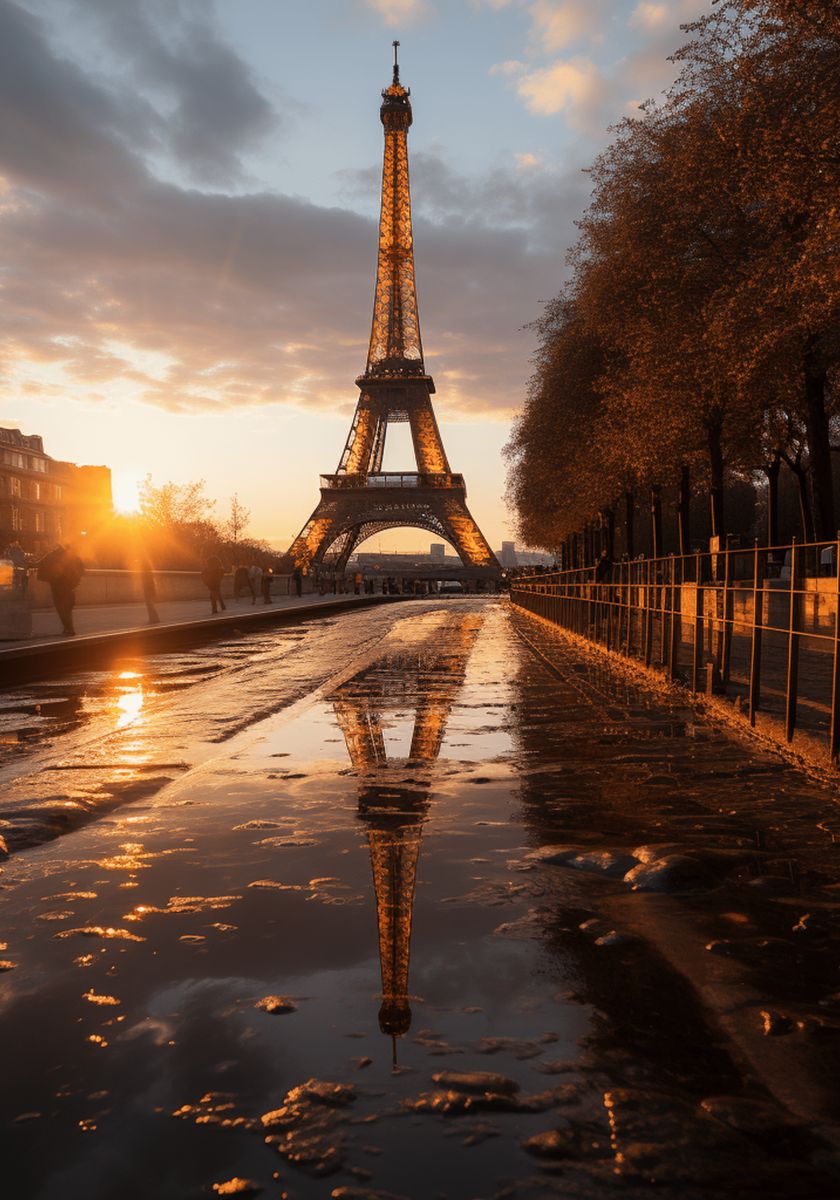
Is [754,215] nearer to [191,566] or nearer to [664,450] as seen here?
[664,450]

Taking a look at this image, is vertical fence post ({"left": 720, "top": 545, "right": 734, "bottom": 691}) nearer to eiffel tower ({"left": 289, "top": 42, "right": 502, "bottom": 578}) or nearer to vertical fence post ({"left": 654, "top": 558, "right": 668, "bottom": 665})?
vertical fence post ({"left": 654, "top": 558, "right": 668, "bottom": 665})

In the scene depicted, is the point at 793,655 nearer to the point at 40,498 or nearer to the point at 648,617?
the point at 648,617

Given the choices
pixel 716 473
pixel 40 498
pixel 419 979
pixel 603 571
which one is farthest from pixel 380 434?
pixel 419 979

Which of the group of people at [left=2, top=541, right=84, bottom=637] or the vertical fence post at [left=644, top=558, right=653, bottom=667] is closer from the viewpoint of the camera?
the vertical fence post at [left=644, top=558, right=653, bottom=667]

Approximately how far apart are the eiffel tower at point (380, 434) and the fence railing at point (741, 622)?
56.1 metres

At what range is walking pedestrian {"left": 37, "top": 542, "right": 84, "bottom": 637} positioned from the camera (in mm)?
18625

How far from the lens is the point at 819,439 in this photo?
818 inches

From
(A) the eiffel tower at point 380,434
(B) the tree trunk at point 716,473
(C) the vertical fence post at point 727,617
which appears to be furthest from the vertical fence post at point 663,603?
(A) the eiffel tower at point 380,434

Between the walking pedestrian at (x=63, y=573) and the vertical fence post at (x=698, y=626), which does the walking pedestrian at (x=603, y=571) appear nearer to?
the vertical fence post at (x=698, y=626)

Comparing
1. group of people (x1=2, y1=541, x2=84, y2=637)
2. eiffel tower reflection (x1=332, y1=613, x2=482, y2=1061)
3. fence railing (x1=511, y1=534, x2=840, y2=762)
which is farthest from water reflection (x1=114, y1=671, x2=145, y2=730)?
fence railing (x1=511, y1=534, x2=840, y2=762)

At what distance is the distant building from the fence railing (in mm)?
69947

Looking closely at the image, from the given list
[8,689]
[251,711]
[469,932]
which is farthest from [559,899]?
[8,689]

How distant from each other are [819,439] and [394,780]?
17315mm

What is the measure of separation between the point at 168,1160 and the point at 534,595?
3721cm
